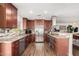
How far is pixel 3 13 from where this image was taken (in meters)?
4.63

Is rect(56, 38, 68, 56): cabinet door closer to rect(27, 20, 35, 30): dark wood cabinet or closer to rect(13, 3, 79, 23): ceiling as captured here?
rect(13, 3, 79, 23): ceiling

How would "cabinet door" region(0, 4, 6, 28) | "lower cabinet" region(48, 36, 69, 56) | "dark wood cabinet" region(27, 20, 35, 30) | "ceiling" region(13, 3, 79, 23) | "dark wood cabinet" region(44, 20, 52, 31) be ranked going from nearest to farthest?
"cabinet door" region(0, 4, 6, 28)
"lower cabinet" region(48, 36, 69, 56)
"ceiling" region(13, 3, 79, 23)
"dark wood cabinet" region(44, 20, 52, 31)
"dark wood cabinet" region(27, 20, 35, 30)

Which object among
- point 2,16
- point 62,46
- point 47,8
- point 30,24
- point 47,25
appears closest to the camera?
point 2,16

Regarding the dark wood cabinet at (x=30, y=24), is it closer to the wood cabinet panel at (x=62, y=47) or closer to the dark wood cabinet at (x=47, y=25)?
the dark wood cabinet at (x=47, y=25)

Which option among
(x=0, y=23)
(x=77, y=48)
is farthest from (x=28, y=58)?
(x=77, y=48)

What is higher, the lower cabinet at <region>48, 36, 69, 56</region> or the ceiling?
the ceiling

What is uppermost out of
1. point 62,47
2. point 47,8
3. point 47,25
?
point 47,8

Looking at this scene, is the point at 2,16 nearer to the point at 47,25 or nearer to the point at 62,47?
the point at 62,47

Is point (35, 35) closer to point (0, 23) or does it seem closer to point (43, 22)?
point (43, 22)

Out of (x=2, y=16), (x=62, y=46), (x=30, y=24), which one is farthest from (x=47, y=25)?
(x=2, y=16)

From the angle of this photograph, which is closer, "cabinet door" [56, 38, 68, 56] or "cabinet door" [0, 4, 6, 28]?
"cabinet door" [0, 4, 6, 28]

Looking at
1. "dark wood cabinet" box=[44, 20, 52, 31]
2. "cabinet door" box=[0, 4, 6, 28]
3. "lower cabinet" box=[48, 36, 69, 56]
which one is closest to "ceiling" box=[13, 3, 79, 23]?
"cabinet door" box=[0, 4, 6, 28]

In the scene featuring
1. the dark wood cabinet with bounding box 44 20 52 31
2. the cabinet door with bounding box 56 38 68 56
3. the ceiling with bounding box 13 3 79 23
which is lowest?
the cabinet door with bounding box 56 38 68 56

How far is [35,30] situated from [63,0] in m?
9.26
